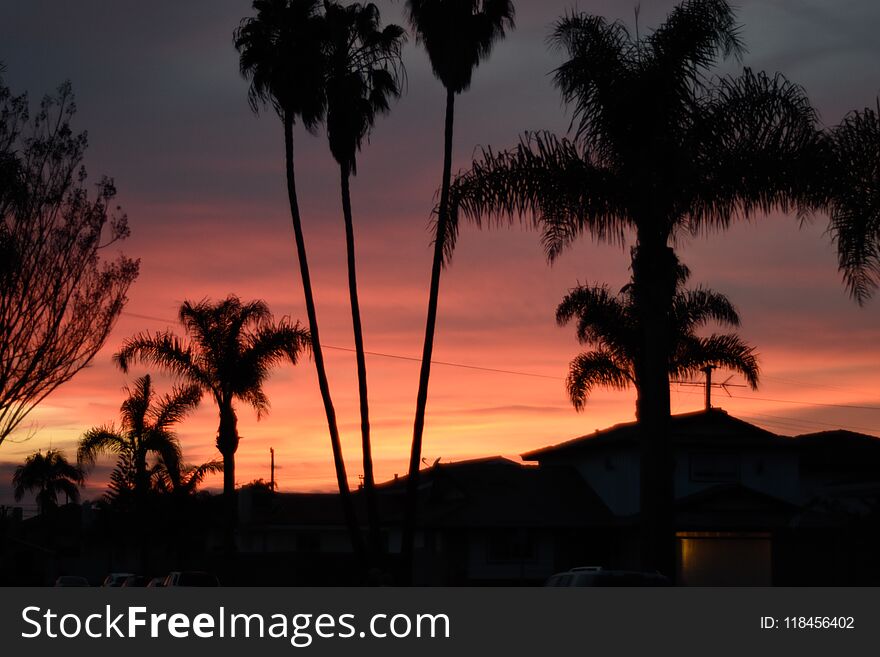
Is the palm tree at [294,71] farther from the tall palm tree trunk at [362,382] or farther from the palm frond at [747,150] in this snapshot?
the palm frond at [747,150]

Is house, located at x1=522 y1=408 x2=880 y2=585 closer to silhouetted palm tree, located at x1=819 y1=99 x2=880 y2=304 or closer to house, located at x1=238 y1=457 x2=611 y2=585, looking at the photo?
house, located at x1=238 y1=457 x2=611 y2=585

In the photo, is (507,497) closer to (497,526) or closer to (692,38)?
(497,526)

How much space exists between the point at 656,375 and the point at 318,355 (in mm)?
13295

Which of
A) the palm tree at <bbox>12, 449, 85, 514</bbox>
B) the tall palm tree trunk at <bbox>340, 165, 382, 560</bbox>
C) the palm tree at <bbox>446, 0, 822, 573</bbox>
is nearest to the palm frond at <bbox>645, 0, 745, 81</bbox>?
the palm tree at <bbox>446, 0, 822, 573</bbox>

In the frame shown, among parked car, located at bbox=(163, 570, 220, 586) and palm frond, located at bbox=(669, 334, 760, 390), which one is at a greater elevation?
palm frond, located at bbox=(669, 334, 760, 390)

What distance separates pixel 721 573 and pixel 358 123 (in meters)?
21.5

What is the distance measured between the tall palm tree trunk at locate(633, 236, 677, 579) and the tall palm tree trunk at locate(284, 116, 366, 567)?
38.6 ft

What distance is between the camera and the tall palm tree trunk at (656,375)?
74.4 ft

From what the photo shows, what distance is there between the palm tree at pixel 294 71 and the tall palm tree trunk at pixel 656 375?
12.2 meters

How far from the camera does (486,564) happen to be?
4562cm

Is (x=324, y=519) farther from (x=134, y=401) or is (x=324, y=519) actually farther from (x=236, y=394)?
(x=236, y=394)

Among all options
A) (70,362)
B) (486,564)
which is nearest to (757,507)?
(486,564)

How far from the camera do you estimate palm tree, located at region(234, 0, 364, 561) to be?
33812mm

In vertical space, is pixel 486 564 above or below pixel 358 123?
below
